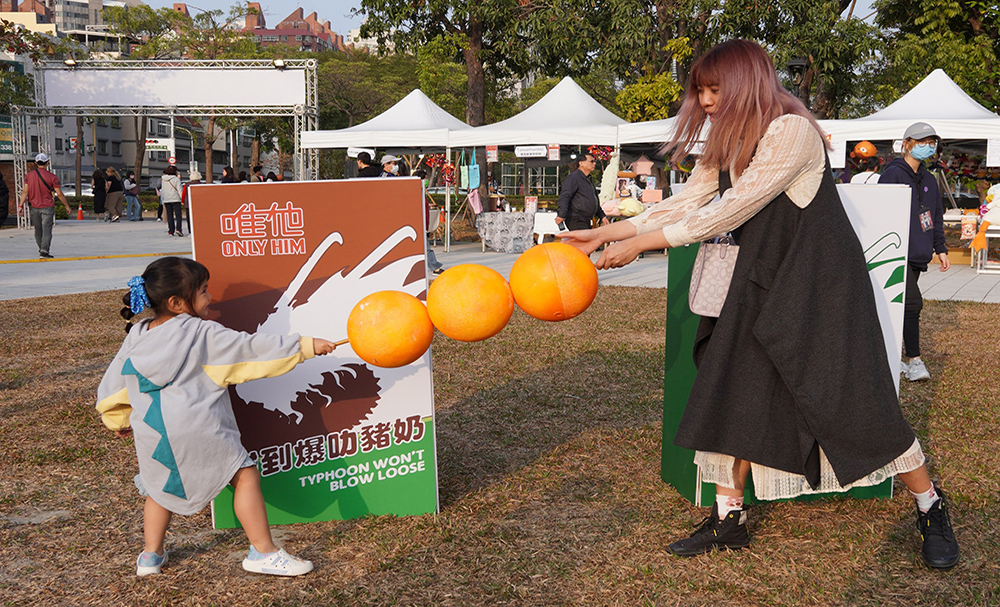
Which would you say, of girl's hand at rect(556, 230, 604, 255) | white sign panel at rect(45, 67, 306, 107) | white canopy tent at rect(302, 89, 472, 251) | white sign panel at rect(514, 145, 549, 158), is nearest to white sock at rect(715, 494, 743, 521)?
girl's hand at rect(556, 230, 604, 255)

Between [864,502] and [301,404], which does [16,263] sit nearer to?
[301,404]

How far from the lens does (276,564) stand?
3.09 metres

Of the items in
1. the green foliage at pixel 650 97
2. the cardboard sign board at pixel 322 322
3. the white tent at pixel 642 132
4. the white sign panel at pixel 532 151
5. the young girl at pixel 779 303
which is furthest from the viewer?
the green foliage at pixel 650 97

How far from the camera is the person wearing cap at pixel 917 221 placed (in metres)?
6.10

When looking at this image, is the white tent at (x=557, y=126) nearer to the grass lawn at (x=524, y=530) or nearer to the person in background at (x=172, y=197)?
the person in background at (x=172, y=197)

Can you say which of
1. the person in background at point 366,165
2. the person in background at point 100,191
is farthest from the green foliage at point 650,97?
the person in background at point 100,191

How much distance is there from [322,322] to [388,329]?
1.92 ft

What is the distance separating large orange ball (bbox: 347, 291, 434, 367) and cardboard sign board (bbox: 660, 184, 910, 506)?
1347mm

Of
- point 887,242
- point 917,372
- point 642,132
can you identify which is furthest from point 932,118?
point 887,242

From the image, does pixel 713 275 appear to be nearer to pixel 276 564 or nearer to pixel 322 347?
pixel 322 347

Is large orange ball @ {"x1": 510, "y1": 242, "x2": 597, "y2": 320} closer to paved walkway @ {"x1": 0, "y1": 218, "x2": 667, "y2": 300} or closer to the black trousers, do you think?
the black trousers

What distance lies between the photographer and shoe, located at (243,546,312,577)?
3094mm

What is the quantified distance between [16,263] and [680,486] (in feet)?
46.2

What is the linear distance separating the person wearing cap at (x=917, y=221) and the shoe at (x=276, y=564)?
471 cm
